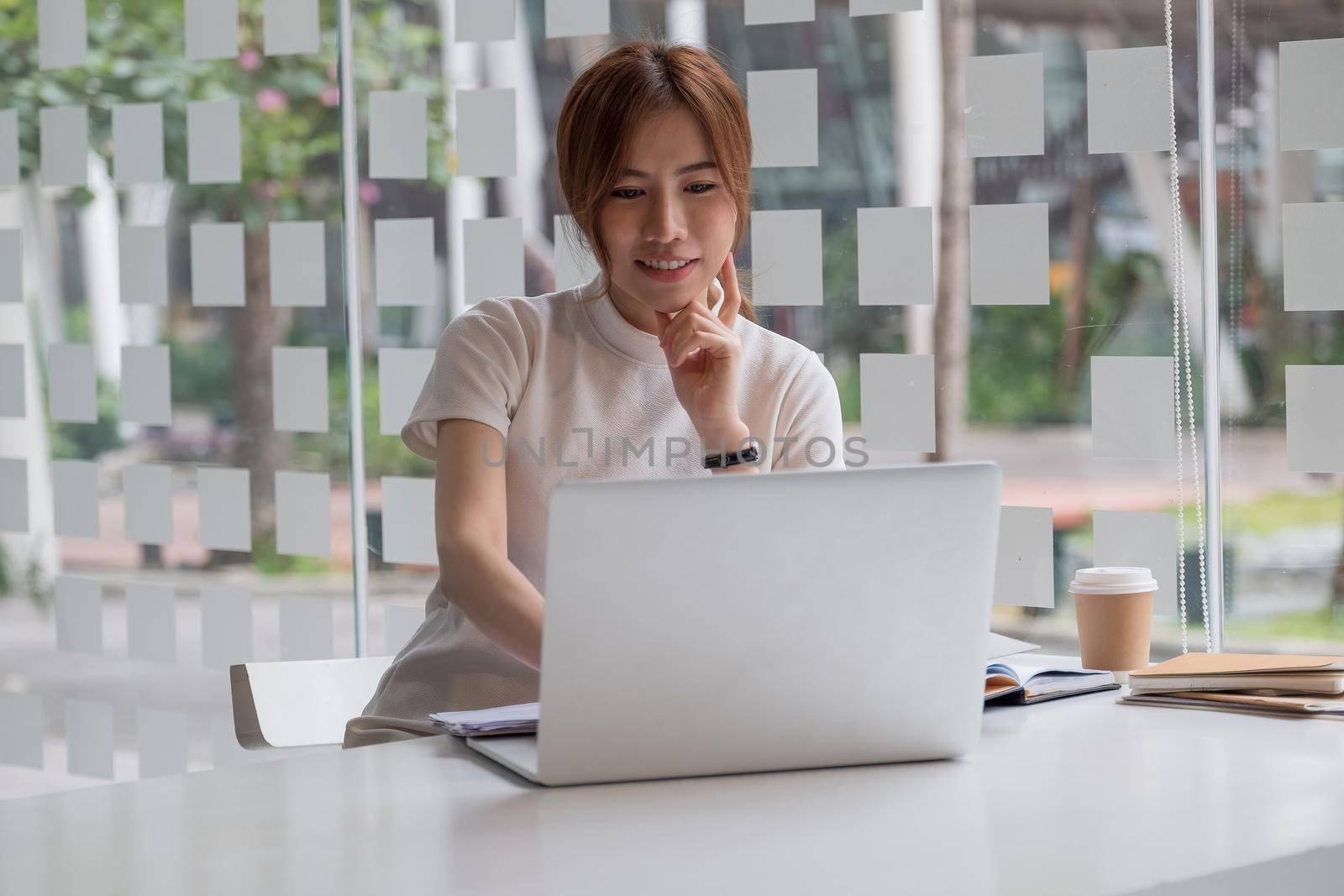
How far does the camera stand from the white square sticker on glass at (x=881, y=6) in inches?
90.0

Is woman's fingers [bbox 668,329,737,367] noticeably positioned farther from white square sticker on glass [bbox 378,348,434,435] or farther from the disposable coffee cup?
white square sticker on glass [bbox 378,348,434,435]

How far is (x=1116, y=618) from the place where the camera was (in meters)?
1.54

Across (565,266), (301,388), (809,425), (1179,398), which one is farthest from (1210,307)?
(301,388)

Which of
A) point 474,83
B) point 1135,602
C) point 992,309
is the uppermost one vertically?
point 474,83

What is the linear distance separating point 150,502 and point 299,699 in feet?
4.99

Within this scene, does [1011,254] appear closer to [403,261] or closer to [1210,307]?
[1210,307]

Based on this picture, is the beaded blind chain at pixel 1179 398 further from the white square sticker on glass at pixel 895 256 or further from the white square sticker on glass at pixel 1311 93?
the white square sticker on glass at pixel 895 256

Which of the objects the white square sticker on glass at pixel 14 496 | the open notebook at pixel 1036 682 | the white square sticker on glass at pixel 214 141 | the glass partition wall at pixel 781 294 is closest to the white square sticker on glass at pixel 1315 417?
the glass partition wall at pixel 781 294

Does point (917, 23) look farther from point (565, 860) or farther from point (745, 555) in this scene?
point (565, 860)

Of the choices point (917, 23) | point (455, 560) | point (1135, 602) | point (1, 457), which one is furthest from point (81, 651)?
point (1135, 602)

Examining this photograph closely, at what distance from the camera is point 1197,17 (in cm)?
211

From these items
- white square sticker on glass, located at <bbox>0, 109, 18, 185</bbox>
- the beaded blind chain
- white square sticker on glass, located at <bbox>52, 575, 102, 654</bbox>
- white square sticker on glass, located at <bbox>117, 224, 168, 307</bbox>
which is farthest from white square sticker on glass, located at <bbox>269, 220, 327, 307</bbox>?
the beaded blind chain

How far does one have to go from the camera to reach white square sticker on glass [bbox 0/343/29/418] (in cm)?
321

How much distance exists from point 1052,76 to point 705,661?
198 centimetres
